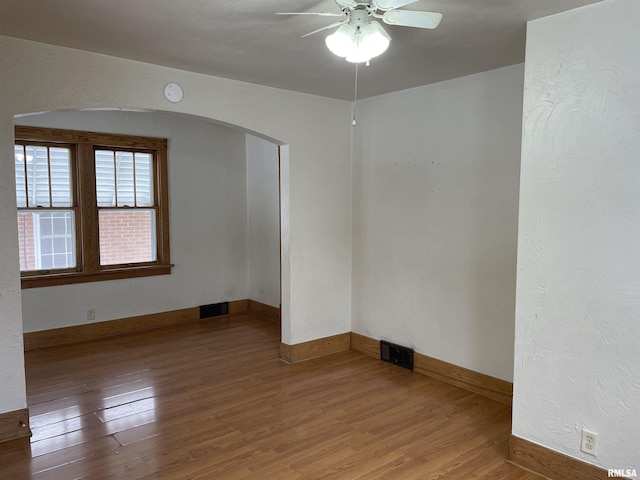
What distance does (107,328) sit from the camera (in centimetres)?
521

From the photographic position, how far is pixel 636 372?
7.18 feet

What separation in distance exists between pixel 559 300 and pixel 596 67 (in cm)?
123

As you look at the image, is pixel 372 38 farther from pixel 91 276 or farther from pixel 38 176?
pixel 91 276

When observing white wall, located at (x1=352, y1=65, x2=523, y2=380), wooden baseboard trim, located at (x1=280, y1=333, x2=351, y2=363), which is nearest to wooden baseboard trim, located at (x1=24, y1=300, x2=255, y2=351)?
wooden baseboard trim, located at (x1=280, y1=333, x2=351, y2=363)

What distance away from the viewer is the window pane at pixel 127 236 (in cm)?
526

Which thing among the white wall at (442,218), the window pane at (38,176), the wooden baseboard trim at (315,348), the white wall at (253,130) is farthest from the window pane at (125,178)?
the white wall at (442,218)

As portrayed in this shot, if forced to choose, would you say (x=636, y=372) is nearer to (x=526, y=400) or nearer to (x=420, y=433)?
(x=526, y=400)

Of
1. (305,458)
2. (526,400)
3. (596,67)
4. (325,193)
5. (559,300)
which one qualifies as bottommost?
(305,458)

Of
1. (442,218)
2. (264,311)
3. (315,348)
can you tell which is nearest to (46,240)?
(264,311)

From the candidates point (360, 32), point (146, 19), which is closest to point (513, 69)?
point (360, 32)

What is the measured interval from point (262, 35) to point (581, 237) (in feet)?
7.00

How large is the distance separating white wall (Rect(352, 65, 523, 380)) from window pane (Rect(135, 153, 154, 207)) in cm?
267

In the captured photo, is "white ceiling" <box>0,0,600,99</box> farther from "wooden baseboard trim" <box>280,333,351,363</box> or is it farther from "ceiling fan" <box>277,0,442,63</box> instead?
"wooden baseboard trim" <box>280,333,351,363</box>

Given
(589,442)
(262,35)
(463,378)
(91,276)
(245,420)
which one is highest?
(262,35)
